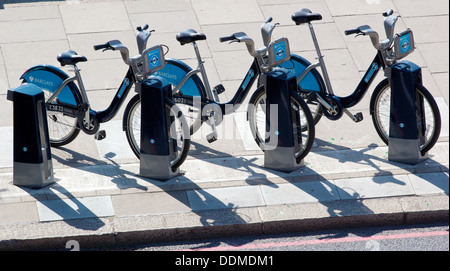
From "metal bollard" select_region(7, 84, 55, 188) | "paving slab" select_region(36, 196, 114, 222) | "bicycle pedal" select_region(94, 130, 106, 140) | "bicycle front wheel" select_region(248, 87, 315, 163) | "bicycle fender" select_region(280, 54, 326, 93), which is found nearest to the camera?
"paving slab" select_region(36, 196, 114, 222)

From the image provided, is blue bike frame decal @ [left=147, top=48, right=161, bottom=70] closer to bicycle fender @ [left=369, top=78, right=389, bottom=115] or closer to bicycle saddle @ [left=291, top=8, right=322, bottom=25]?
bicycle saddle @ [left=291, top=8, right=322, bottom=25]

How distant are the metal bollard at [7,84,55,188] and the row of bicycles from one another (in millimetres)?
761

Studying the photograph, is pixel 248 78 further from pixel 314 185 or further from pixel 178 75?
pixel 314 185

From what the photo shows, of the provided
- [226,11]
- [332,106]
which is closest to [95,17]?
[226,11]

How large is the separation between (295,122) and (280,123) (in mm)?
156

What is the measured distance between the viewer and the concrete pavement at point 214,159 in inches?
319

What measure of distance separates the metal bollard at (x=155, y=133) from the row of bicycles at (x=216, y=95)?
10 centimetres

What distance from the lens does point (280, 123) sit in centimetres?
883

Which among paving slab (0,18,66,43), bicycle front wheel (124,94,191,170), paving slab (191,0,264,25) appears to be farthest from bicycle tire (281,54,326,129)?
paving slab (0,18,66,43)

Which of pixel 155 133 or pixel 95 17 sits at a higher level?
pixel 95 17

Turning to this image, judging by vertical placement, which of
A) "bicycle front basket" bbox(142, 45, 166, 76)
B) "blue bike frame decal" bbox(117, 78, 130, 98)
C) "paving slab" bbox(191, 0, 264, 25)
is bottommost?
"blue bike frame decal" bbox(117, 78, 130, 98)

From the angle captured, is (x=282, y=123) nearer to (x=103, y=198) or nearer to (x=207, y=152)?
(x=207, y=152)

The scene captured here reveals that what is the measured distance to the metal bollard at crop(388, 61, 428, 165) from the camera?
8.88 metres
